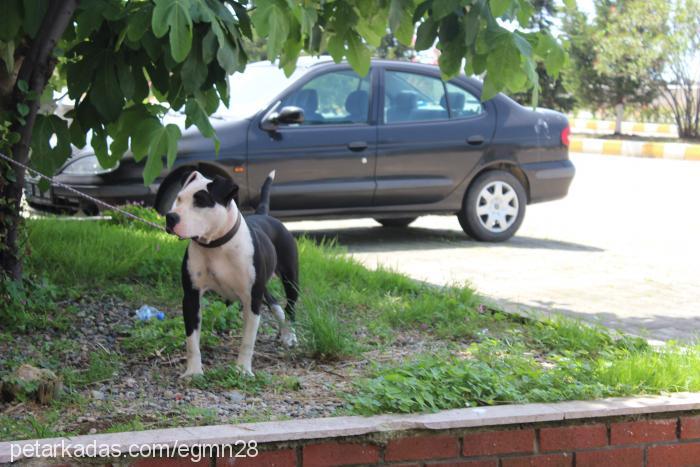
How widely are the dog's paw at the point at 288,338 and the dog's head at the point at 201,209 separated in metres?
0.97

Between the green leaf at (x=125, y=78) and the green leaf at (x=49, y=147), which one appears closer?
the green leaf at (x=125, y=78)

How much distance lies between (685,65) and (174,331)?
1002 inches

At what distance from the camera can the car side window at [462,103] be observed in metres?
11.2

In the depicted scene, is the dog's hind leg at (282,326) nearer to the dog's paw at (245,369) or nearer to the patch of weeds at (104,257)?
the dog's paw at (245,369)

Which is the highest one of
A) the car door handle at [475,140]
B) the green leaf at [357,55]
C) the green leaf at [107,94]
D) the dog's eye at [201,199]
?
the green leaf at [357,55]

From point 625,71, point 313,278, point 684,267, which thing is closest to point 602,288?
point 684,267

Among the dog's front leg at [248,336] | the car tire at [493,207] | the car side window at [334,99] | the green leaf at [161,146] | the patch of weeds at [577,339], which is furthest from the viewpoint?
the car tire at [493,207]

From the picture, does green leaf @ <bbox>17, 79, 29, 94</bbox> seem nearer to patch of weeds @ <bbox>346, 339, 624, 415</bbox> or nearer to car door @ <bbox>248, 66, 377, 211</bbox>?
patch of weeds @ <bbox>346, 339, 624, 415</bbox>

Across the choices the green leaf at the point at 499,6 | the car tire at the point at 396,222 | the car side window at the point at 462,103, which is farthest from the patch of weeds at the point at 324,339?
the car tire at the point at 396,222

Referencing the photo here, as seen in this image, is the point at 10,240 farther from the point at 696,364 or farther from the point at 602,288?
the point at 602,288

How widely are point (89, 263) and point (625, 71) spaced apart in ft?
85.3

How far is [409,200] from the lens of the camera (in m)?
11.0

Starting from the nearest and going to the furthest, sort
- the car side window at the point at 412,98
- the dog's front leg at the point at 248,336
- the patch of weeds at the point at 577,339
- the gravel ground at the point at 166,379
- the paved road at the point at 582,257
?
1. the gravel ground at the point at 166,379
2. the dog's front leg at the point at 248,336
3. the patch of weeds at the point at 577,339
4. the paved road at the point at 582,257
5. the car side window at the point at 412,98

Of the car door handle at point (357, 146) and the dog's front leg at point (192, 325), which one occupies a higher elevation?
the car door handle at point (357, 146)
